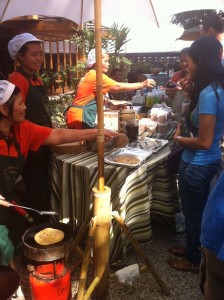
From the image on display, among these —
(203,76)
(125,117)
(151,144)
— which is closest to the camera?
(203,76)

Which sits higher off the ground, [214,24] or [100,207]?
[214,24]

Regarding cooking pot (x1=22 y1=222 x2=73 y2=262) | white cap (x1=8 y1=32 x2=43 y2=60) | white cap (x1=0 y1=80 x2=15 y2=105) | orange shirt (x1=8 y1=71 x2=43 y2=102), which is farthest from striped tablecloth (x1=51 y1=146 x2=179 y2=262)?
white cap (x1=8 y1=32 x2=43 y2=60)

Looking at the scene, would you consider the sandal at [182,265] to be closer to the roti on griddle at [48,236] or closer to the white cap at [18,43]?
the roti on griddle at [48,236]

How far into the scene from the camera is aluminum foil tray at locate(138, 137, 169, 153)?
2751 mm

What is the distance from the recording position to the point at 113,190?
2.44m

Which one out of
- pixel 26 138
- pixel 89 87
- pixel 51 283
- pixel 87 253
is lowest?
pixel 51 283

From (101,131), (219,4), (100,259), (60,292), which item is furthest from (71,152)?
(219,4)

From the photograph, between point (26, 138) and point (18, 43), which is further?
point (18, 43)

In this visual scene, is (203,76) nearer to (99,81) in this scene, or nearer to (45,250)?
(99,81)

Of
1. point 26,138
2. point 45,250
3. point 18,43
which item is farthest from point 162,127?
point 45,250

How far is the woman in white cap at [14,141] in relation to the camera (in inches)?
88.3

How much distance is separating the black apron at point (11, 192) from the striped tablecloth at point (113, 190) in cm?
35

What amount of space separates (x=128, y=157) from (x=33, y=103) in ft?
3.78

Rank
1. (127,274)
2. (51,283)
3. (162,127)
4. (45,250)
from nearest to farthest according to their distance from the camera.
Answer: (45,250)
(51,283)
(127,274)
(162,127)
